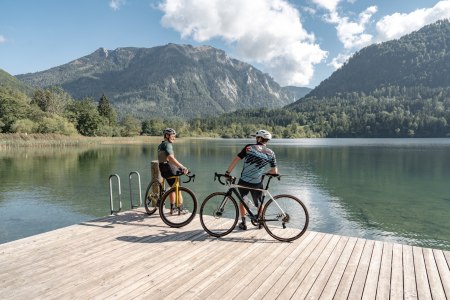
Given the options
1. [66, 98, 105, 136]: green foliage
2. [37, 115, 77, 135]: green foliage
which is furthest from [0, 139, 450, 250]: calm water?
[66, 98, 105, 136]: green foliage

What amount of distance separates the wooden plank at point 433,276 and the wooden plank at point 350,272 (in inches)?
53.2

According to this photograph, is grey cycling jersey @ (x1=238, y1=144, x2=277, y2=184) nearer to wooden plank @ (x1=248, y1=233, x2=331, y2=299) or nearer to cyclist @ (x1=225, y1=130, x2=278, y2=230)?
cyclist @ (x1=225, y1=130, x2=278, y2=230)

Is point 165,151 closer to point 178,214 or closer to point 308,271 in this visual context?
point 178,214

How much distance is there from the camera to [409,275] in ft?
22.3

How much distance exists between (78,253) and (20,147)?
9430 cm

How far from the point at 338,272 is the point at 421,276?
1.64 metres

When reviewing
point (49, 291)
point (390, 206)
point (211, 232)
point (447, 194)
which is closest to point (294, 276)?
point (211, 232)

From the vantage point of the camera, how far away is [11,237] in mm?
16625

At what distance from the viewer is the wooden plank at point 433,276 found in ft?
19.8

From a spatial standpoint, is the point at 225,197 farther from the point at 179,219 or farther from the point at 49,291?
the point at 49,291

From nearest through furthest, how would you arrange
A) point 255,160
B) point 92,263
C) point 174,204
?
point 92,263 < point 255,160 < point 174,204

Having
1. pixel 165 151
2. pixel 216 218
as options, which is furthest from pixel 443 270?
pixel 165 151

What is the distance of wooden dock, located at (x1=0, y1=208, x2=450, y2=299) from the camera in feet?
19.8

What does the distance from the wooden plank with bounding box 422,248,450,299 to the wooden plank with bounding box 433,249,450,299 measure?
0.20 ft
